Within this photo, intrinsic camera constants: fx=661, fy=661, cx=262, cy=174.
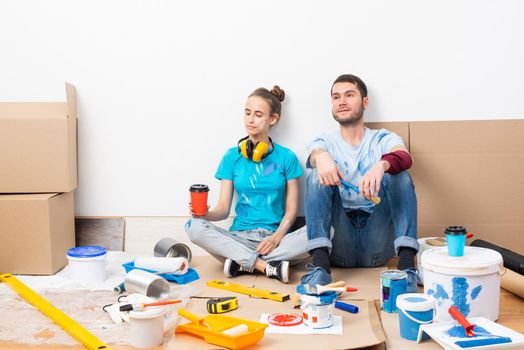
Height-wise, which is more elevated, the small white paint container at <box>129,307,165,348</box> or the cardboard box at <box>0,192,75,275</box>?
the cardboard box at <box>0,192,75,275</box>

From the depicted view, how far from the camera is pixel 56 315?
7.91 ft

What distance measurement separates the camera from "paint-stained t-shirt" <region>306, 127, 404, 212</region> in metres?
2.99

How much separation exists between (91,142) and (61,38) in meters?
0.55

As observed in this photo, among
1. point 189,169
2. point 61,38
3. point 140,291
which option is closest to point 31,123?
point 61,38

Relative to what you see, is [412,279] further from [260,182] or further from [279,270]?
[260,182]

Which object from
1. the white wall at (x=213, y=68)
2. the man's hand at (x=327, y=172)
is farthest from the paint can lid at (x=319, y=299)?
the white wall at (x=213, y=68)

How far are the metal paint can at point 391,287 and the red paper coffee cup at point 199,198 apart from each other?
0.90 metres

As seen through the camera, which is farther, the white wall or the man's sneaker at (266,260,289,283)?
the white wall

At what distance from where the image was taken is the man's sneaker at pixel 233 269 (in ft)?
9.61

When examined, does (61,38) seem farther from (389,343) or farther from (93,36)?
(389,343)

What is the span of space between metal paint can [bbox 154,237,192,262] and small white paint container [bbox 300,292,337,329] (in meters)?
1.11

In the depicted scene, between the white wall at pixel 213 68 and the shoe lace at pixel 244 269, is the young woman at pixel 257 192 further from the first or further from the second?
the white wall at pixel 213 68

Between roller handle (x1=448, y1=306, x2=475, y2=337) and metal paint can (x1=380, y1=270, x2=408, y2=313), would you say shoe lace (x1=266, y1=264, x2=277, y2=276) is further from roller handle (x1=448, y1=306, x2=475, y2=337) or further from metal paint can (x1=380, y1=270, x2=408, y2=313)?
roller handle (x1=448, y1=306, x2=475, y2=337)

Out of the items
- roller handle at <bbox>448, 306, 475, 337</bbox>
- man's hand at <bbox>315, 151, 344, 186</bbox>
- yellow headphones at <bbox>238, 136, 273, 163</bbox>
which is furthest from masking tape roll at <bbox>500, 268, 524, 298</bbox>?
yellow headphones at <bbox>238, 136, 273, 163</bbox>
